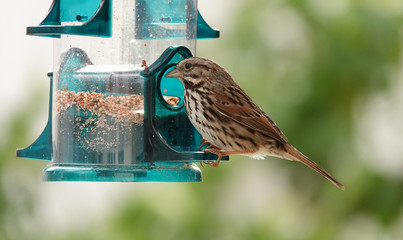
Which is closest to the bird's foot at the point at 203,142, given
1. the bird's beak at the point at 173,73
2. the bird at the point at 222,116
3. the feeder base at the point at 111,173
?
the bird at the point at 222,116

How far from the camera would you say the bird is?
5.65 m

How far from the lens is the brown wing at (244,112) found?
5801 mm

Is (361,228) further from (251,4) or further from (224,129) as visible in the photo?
(224,129)

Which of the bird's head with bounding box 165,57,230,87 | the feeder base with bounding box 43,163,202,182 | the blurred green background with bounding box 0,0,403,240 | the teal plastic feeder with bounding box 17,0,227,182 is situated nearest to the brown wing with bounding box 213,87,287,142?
the bird's head with bounding box 165,57,230,87

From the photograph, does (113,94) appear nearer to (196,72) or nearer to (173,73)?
(173,73)

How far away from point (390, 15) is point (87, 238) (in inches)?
185

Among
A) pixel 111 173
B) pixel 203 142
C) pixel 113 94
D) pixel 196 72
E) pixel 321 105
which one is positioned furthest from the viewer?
pixel 321 105

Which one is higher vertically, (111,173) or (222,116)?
(222,116)

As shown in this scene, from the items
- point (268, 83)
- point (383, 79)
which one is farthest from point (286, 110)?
point (383, 79)

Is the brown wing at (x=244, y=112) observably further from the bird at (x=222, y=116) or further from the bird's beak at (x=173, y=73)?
the bird's beak at (x=173, y=73)

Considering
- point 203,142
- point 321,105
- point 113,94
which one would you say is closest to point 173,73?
point 113,94

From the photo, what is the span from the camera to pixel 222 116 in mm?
5773

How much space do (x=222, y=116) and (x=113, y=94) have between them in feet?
2.59

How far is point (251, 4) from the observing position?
10539 mm
